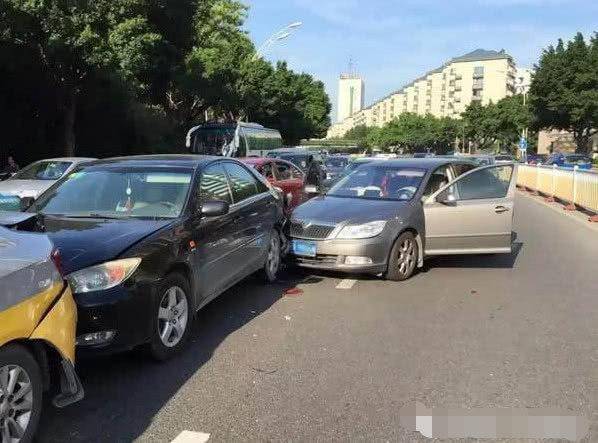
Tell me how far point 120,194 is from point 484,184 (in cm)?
514

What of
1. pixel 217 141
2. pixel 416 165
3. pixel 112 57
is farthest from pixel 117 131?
pixel 416 165

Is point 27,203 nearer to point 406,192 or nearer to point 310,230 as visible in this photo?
point 310,230

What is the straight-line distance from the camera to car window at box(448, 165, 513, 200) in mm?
8797

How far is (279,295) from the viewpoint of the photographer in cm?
726

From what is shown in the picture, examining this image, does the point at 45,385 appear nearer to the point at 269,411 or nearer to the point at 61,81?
the point at 269,411

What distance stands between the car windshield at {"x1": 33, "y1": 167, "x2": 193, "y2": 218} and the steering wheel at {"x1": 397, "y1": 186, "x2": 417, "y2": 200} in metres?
3.49

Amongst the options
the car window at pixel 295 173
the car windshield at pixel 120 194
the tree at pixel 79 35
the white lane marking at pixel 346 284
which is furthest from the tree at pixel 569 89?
the car windshield at pixel 120 194

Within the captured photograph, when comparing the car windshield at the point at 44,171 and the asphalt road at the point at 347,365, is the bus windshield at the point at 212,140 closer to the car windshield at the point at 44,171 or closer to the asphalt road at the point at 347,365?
the car windshield at the point at 44,171

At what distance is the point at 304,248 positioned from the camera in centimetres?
798

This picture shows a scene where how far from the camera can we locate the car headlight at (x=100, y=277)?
4.38 meters

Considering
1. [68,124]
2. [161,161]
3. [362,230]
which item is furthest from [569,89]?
[161,161]

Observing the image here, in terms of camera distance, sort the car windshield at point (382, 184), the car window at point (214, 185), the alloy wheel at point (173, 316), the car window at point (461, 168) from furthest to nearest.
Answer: the car window at point (461, 168), the car windshield at point (382, 184), the car window at point (214, 185), the alloy wheel at point (173, 316)

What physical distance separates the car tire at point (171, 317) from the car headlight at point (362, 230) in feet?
9.41

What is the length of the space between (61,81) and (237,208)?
19.4m
